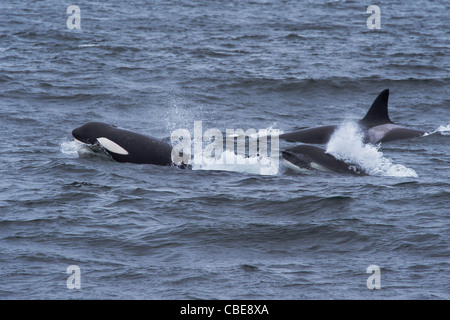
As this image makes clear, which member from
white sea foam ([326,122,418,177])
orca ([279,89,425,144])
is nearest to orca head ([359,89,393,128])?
orca ([279,89,425,144])

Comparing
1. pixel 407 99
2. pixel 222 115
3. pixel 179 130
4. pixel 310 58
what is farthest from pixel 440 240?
pixel 310 58

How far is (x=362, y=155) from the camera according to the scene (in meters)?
15.6

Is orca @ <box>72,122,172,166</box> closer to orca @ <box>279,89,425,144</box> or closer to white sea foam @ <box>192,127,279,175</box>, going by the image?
white sea foam @ <box>192,127,279,175</box>

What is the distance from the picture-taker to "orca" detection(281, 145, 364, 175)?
1457 centimetres

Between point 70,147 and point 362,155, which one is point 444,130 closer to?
point 362,155

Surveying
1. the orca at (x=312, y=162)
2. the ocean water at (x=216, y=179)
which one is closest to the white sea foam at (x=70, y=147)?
the ocean water at (x=216, y=179)

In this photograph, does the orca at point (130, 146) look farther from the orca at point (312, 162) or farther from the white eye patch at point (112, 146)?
the orca at point (312, 162)

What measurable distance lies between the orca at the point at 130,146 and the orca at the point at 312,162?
7.76ft

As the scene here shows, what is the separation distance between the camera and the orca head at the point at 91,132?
14.7 m

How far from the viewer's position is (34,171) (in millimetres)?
14641

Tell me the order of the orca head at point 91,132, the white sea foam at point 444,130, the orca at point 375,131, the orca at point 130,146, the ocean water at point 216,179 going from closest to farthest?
the ocean water at point 216,179
the orca at point 130,146
the orca head at point 91,132
the orca at point 375,131
the white sea foam at point 444,130

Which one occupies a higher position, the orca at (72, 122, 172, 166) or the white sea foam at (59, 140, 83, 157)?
the orca at (72, 122, 172, 166)

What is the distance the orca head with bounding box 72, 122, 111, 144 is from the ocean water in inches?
18.7
